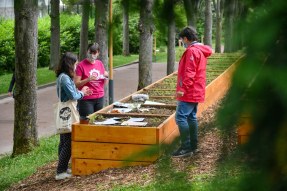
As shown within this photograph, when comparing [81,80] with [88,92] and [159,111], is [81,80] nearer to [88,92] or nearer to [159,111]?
[88,92]

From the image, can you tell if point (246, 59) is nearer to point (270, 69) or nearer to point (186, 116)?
point (270, 69)

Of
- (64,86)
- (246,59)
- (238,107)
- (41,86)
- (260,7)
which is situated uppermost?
(260,7)

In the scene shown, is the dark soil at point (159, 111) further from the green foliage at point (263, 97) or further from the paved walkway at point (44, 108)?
the green foliage at point (263, 97)

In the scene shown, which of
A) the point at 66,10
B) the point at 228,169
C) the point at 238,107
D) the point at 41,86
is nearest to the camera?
the point at 238,107

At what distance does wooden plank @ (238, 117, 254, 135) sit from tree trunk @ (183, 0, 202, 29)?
0.45 m

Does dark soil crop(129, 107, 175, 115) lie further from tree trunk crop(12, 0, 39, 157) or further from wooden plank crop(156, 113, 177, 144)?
tree trunk crop(12, 0, 39, 157)

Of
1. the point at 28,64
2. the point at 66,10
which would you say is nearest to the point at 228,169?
the point at 66,10

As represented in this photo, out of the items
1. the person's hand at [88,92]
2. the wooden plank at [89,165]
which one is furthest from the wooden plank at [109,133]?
the person's hand at [88,92]

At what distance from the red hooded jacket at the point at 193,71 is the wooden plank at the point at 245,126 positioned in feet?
11.0

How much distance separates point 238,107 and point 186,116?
3.88 meters

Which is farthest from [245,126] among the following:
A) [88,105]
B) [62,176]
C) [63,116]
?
[88,105]

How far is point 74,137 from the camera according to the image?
4895mm

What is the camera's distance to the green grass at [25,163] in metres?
5.46

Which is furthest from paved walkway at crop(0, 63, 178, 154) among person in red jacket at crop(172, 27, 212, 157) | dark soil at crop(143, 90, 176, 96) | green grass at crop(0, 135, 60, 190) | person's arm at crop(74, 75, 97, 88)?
person in red jacket at crop(172, 27, 212, 157)
